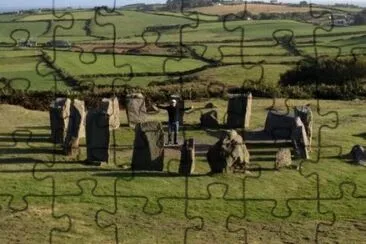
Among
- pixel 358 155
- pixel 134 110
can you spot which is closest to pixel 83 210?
pixel 358 155

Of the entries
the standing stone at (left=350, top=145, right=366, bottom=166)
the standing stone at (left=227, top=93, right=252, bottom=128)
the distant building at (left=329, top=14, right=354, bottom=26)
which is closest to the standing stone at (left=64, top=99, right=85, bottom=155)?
the standing stone at (left=227, top=93, right=252, bottom=128)

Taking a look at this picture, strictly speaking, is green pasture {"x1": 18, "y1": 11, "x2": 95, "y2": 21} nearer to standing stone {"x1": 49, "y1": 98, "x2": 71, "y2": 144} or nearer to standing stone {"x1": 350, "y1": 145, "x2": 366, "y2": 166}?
standing stone {"x1": 49, "y1": 98, "x2": 71, "y2": 144}

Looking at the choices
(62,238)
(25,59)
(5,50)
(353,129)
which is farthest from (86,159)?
(5,50)

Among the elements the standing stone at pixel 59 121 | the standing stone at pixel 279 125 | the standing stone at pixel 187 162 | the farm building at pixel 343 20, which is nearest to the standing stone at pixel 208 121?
the standing stone at pixel 279 125

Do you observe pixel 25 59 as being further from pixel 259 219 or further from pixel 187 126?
pixel 259 219

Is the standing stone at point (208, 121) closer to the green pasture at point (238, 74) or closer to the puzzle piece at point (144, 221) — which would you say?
the puzzle piece at point (144, 221)

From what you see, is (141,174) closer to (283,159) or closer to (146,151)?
(146,151)

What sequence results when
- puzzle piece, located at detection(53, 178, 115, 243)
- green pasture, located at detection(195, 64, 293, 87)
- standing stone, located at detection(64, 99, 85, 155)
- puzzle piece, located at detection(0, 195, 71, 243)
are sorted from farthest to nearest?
green pasture, located at detection(195, 64, 293, 87), standing stone, located at detection(64, 99, 85, 155), puzzle piece, located at detection(53, 178, 115, 243), puzzle piece, located at detection(0, 195, 71, 243)
